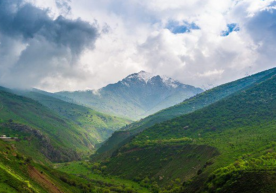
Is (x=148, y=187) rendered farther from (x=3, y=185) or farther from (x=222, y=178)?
A: (x=3, y=185)

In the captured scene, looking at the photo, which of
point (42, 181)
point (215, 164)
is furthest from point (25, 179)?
point (215, 164)

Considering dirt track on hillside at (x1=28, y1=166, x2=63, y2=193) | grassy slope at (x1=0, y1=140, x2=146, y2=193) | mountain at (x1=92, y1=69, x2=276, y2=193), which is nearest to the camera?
grassy slope at (x1=0, y1=140, x2=146, y2=193)

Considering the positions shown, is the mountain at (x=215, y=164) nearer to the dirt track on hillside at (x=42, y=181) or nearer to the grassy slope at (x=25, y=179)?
the grassy slope at (x=25, y=179)

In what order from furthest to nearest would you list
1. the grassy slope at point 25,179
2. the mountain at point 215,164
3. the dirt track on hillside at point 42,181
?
the dirt track on hillside at point 42,181
the mountain at point 215,164
the grassy slope at point 25,179

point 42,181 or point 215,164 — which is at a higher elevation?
point 42,181

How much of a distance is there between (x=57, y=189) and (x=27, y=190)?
29448 mm

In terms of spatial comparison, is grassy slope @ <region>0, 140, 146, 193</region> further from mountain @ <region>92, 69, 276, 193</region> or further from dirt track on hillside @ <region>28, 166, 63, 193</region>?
mountain @ <region>92, 69, 276, 193</region>

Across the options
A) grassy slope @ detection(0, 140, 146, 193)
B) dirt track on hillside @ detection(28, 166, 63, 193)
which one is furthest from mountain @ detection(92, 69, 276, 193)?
dirt track on hillside @ detection(28, 166, 63, 193)

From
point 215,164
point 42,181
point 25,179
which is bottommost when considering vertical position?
point 215,164

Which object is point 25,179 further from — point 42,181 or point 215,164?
point 215,164

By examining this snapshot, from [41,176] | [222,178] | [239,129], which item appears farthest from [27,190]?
[239,129]

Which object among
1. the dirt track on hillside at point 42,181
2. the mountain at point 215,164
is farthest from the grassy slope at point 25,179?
the mountain at point 215,164

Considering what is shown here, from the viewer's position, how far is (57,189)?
9550 cm

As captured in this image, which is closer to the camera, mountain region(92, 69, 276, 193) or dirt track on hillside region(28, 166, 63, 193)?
mountain region(92, 69, 276, 193)
